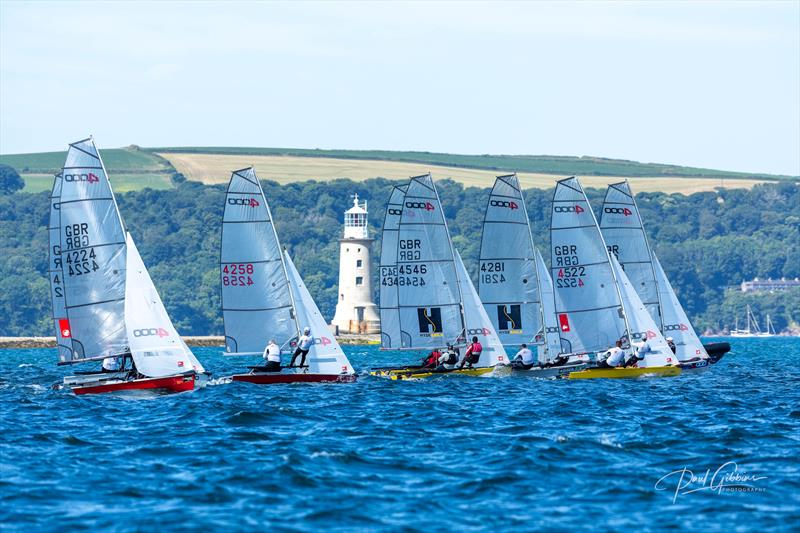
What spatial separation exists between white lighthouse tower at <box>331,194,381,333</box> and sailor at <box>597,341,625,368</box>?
254 feet

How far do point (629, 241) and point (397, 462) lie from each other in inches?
1211

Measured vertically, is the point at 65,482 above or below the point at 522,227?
below

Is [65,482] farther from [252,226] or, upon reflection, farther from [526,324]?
[526,324]

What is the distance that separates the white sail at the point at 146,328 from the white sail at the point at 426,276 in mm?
11587

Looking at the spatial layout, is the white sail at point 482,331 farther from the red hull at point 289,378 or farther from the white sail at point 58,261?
the white sail at point 58,261

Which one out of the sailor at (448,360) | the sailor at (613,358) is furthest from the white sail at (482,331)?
the sailor at (613,358)

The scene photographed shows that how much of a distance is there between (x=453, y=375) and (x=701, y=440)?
18844 mm

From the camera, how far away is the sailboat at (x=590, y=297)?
48.5m

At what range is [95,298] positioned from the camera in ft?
134

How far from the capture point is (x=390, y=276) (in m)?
50.9

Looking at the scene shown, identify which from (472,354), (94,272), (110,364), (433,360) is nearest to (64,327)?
(110,364)

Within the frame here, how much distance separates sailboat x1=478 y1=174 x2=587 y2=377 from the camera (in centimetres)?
5056

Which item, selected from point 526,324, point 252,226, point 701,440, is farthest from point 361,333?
point 701,440

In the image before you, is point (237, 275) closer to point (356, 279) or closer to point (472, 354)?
point (472, 354)
